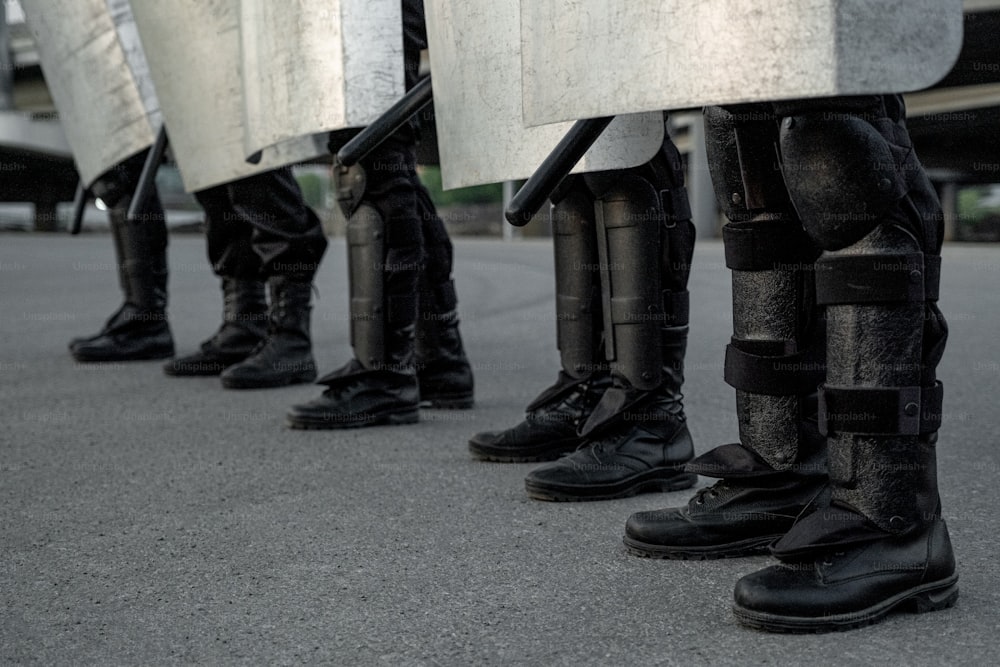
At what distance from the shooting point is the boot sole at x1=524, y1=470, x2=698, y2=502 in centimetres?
221

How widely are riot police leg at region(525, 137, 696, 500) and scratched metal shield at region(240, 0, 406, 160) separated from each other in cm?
57

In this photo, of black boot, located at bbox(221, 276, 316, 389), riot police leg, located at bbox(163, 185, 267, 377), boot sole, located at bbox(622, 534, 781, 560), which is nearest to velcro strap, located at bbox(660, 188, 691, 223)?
boot sole, located at bbox(622, 534, 781, 560)

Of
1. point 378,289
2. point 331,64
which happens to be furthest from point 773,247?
point 378,289

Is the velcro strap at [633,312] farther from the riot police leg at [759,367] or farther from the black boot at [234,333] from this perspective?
the black boot at [234,333]

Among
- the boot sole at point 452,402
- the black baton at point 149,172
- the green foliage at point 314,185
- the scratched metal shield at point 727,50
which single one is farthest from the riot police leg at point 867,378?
the green foliage at point 314,185

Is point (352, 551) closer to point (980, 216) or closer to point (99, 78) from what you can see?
point (99, 78)

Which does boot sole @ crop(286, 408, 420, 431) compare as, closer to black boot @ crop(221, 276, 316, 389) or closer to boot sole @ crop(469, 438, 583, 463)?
boot sole @ crop(469, 438, 583, 463)

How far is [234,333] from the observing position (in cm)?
424

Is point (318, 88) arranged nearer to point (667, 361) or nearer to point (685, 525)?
point (667, 361)

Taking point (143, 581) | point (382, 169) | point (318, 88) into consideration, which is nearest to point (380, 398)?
point (382, 169)

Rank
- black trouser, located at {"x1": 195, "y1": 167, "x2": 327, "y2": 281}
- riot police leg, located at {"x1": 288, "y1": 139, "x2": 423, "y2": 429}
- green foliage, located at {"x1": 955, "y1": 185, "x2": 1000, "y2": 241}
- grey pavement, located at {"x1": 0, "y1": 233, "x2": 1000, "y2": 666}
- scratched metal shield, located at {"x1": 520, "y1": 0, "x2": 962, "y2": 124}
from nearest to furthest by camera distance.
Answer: scratched metal shield, located at {"x1": 520, "y1": 0, "x2": 962, "y2": 124}, grey pavement, located at {"x1": 0, "y1": 233, "x2": 1000, "y2": 666}, riot police leg, located at {"x1": 288, "y1": 139, "x2": 423, "y2": 429}, black trouser, located at {"x1": 195, "y1": 167, "x2": 327, "y2": 281}, green foliage, located at {"x1": 955, "y1": 185, "x2": 1000, "y2": 241}

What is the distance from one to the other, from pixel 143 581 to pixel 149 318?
10.2ft

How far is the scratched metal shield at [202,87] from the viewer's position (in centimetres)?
325

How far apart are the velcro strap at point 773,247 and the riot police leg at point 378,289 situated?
143 cm
